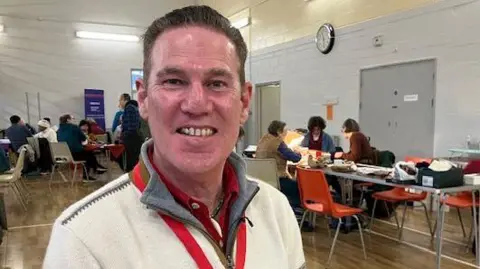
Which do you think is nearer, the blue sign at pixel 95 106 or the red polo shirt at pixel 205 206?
the red polo shirt at pixel 205 206

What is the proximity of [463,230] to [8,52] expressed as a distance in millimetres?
10081

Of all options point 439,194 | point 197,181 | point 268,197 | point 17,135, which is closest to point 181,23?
point 197,181

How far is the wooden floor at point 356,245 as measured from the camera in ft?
11.0

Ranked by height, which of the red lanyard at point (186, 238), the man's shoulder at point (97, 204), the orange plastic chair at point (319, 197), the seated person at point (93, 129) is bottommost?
the orange plastic chair at point (319, 197)

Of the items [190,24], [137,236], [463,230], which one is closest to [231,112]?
[190,24]

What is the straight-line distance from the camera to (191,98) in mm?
762

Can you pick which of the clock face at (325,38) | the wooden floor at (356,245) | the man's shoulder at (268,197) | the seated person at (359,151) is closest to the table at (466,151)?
the wooden floor at (356,245)

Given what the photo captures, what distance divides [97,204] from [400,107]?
5786mm

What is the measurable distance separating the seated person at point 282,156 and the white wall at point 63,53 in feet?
20.3

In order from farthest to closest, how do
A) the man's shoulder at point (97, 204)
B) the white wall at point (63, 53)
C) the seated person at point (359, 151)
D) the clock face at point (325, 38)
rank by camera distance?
the white wall at point (63, 53)
the clock face at point (325, 38)
the seated person at point (359, 151)
the man's shoulder at point (97, 204)

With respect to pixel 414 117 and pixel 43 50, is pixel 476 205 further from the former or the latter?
pixel 43 50

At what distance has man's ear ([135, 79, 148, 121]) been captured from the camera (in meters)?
0.81

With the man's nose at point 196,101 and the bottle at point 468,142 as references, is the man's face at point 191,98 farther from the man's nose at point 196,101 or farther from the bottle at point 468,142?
the bottle at point 468,142

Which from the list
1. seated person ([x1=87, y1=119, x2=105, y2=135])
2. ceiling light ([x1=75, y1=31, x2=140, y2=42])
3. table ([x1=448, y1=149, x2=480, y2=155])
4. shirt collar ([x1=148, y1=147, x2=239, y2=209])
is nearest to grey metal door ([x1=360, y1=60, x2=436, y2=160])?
table ([x1=448, y1=149, x2=480, y2=155])
